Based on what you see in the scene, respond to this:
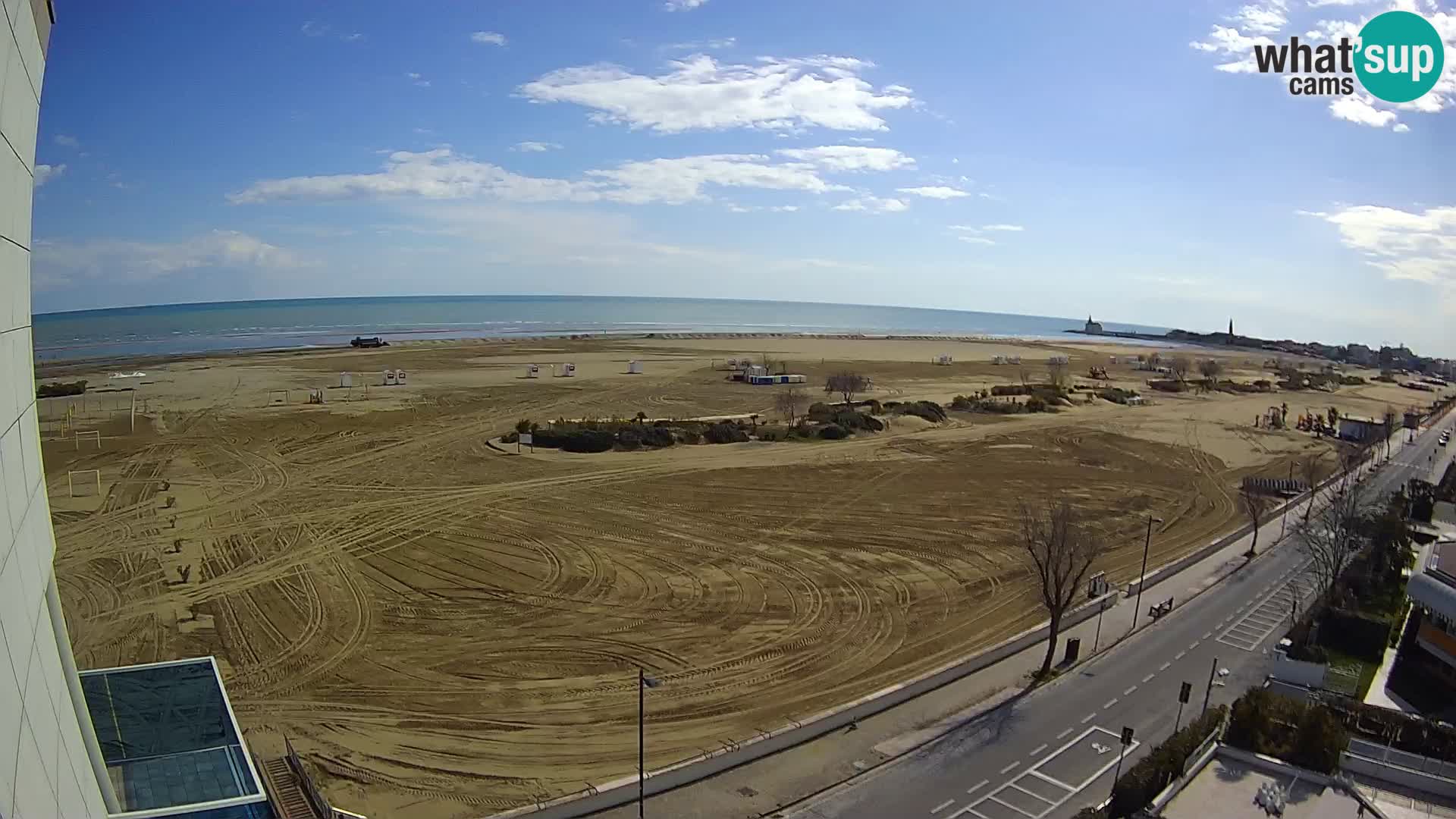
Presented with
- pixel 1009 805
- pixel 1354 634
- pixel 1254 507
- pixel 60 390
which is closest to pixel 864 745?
pixel 1009 805

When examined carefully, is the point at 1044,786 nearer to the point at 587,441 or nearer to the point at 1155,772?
the point at 1155,772

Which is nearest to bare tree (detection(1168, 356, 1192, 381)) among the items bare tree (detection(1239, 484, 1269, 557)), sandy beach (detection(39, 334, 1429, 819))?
sandy beach (detection(39, 334, 1429, 819))

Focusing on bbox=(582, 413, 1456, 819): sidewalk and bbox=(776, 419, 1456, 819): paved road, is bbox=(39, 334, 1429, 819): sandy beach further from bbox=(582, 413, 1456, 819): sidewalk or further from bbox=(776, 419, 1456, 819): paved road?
bbox=(776, 419, 1456, 819): paved road

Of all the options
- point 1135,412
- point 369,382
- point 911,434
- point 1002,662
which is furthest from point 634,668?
point 1135,412

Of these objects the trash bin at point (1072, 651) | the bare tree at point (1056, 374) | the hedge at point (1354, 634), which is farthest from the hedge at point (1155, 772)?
the bare tree at point (1056, 374)

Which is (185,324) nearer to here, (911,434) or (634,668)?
(911,434)
